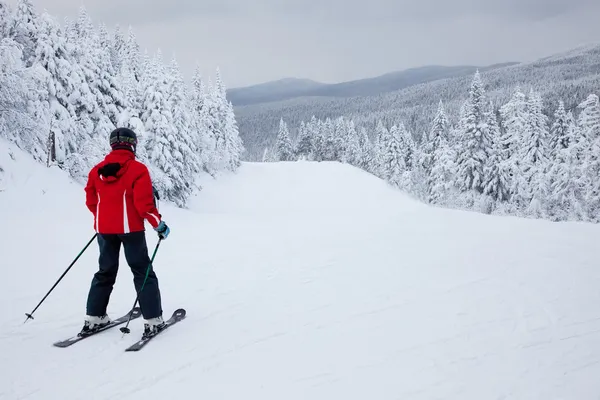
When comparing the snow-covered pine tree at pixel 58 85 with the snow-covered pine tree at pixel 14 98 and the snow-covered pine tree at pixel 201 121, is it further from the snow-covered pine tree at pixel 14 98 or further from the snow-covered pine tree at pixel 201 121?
the snow-covered pine tree at pixel 201 121

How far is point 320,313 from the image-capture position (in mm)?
5480

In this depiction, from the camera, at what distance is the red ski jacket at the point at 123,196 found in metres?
4.37

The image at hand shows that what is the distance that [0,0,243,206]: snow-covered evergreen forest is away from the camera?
13.4 metres

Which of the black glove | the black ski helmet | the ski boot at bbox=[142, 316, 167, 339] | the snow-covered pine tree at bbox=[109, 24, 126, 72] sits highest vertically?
the snow-covered pine tree at bbox=[109, 24, 126, 72]

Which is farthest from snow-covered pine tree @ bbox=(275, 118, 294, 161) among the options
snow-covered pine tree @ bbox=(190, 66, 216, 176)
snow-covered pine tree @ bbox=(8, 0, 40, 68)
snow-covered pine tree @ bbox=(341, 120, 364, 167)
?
snow-covered pine tree @ bbox=(8, 0, 40, 68)

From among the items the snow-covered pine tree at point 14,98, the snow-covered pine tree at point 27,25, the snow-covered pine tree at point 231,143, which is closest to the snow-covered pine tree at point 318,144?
the snow-covered pine tree at point 231,143

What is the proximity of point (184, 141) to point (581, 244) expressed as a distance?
2521 cm

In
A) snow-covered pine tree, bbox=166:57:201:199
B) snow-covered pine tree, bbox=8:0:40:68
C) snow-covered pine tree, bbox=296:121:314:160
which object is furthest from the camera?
snow-covered pine tree, bbox=296:121:314:160

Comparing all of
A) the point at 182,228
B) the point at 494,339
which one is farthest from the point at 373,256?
the point at 182,228

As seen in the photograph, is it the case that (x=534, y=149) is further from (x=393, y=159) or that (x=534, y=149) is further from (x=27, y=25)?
(x=27, y=25)

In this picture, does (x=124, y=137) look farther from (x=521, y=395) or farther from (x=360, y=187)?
(x=360, y=187)

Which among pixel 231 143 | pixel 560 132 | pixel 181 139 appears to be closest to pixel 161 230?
pixel 181 139

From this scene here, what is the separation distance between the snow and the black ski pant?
38 centimetres

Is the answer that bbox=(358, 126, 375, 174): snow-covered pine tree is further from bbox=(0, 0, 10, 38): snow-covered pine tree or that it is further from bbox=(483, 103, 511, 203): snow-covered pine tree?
bbox=(0, 0, 10, 38): snow-covered pine tree
